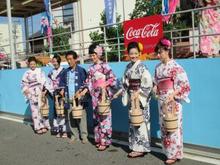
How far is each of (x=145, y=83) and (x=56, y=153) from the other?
2.12m

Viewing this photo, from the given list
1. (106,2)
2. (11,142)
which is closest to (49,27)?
(106,2)

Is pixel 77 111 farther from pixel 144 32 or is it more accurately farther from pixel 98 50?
pixel 144 32

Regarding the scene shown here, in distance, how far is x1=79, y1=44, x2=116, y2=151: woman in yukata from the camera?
7.61 metres

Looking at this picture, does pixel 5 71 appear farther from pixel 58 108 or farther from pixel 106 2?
pixel 106 2

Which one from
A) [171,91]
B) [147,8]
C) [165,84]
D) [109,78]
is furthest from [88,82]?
[147,8]

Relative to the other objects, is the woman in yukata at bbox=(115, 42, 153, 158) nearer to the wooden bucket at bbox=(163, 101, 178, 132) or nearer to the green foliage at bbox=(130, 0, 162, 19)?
the wooden bucket at bbox=(163, 101, 178, 132)

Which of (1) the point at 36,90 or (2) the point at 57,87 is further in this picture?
(1) the point at 36,90

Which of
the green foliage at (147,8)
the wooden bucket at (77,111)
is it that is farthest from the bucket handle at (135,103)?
the green foliage at (147,8)

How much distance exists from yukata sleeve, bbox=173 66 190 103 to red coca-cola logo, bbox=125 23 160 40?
2.12 meters

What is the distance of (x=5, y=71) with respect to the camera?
1316 cm

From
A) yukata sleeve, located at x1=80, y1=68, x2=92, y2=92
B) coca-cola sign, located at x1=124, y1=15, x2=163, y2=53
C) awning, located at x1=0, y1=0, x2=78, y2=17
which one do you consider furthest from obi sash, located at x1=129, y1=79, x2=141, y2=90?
awning, located at x1=0, y1=0, x2=78, y2=17

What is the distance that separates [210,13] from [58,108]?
3774 millimetres

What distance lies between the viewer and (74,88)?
824cm

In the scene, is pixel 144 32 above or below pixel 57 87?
above
